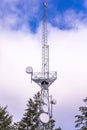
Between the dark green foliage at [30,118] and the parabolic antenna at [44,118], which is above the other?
the dark green foliage at [30,118]

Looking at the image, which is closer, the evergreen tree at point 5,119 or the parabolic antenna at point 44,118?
the parabolic antenna at point 44,118

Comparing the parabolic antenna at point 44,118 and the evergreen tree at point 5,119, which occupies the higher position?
the evergreen tree at point 5,119

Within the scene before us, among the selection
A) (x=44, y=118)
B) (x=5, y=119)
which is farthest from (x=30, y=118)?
(x=44, y=118)

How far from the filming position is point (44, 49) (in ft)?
173

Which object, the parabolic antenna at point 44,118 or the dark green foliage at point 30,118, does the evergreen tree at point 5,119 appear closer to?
the dark green foliage at point 30,118

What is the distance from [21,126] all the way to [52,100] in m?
15.8

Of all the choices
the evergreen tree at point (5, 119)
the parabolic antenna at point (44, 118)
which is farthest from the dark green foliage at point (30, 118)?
the parabolic antenna at point (44, 118)

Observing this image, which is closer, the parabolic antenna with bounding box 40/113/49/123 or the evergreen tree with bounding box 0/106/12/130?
the parabolic antenna with bounding box 40/113/49/123

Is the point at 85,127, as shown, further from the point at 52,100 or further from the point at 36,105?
the point at 36,105

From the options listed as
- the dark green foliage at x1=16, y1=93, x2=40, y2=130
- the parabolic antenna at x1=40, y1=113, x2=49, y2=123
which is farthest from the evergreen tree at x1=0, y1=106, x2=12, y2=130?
the parabolic antenna at x1=40, y1=113, x2=49, y2=123

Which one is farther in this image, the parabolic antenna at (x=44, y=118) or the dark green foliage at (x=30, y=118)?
the dark green foliage at (x=30, y=118)

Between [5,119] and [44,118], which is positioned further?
[5,119]

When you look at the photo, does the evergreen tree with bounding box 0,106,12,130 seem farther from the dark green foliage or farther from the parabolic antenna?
the parabolic antenna

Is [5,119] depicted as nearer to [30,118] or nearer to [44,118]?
[30,118]
